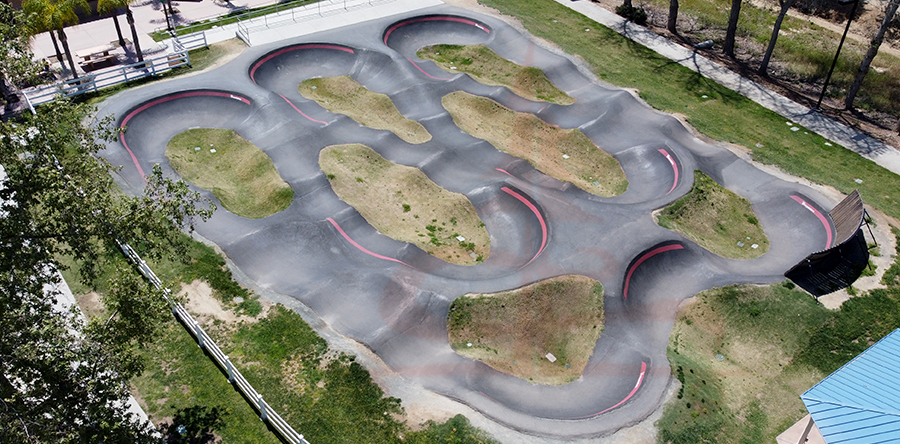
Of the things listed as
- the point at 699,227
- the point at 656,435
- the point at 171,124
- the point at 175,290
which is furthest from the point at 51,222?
the point at 699,227

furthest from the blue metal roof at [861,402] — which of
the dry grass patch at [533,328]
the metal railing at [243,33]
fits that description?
the metal railing at [243,33]

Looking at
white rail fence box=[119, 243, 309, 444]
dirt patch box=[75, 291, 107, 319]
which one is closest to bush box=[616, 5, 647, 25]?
white rail fence box=[119, 243, 309, 444]

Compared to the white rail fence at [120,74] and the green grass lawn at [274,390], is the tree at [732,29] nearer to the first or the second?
the white rail fence at [120,74]

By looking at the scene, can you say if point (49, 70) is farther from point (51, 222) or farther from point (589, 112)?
point (589, 112)

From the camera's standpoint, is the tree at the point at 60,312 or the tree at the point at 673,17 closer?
the tree at the point at 60,312

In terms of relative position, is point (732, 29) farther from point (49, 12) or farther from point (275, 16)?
point (49, 12)

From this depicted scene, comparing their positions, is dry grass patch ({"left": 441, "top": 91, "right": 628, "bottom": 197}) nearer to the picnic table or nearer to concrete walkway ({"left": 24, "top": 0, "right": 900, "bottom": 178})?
concrete walkway ({"left": 24, "top": 0, "right": 900, "bottom": 178})

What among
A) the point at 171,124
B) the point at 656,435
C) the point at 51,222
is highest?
the point at 51,222
